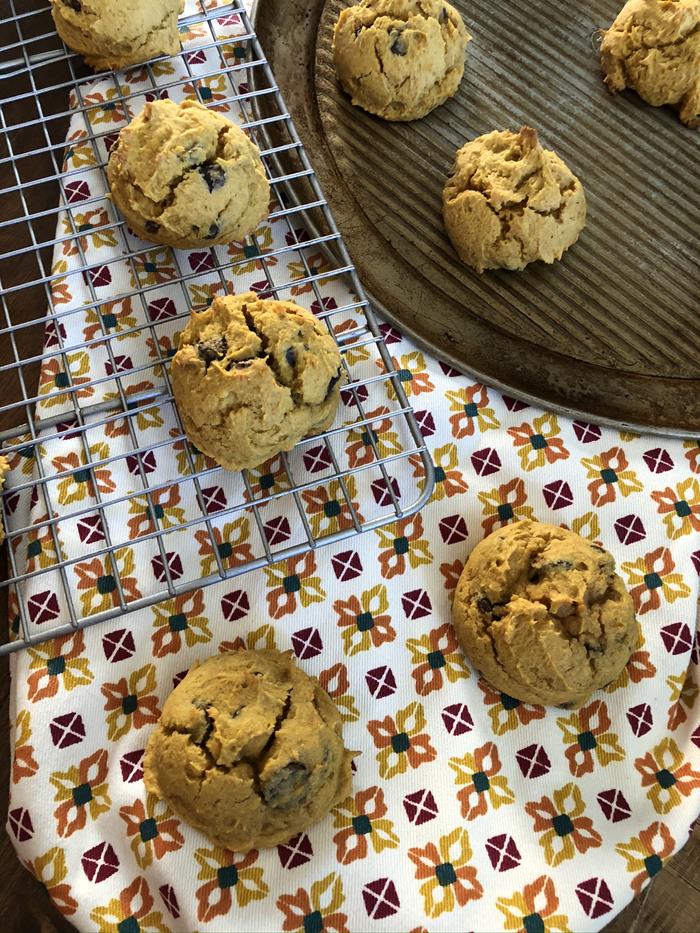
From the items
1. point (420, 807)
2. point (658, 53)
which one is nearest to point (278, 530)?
point (420, 807)

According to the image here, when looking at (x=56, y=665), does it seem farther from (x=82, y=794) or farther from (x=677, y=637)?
(x=677, y=637)

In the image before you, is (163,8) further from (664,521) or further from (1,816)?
(1,816)

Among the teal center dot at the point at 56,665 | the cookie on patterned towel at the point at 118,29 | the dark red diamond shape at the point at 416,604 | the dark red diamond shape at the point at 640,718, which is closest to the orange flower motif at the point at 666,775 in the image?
the dark red diamond shape at the point at 640,718

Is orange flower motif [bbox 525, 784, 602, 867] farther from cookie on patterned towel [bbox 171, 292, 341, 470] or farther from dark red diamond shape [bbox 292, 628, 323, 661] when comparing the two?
cookie on patterned towel [bbox 171, 292, 341, 470]

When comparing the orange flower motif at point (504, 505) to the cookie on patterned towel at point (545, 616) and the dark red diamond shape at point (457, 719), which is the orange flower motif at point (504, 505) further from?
the dark red diamond shape at point (457, 719)

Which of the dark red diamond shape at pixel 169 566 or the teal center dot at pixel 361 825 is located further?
the dark red diamond shape at pixel 169 566

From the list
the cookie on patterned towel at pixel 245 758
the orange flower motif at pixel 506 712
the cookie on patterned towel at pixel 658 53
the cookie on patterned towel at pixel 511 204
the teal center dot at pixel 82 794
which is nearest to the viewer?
the cookie on patterned towel at pixel 245 758
